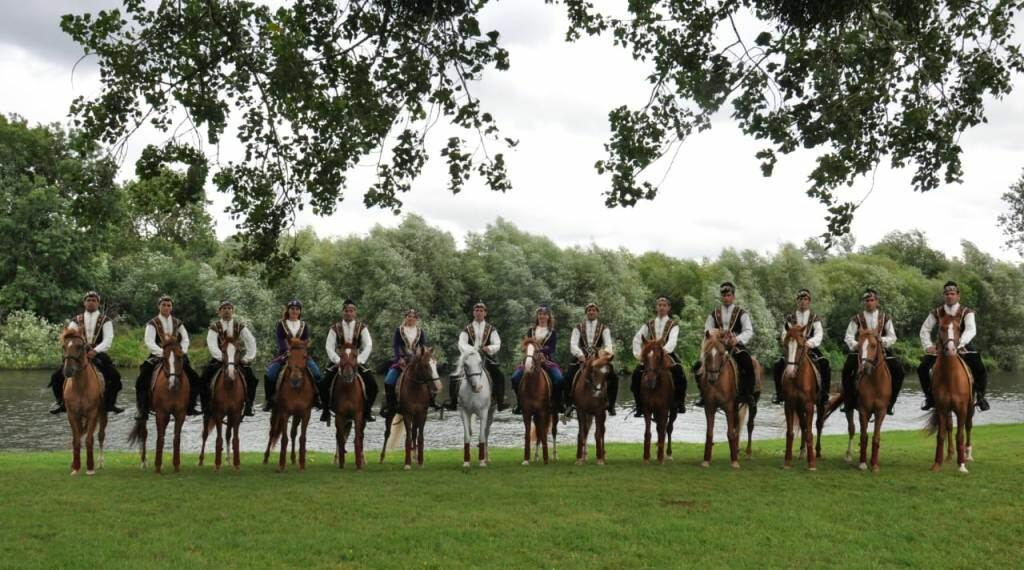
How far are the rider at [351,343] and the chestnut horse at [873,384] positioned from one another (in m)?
8.75

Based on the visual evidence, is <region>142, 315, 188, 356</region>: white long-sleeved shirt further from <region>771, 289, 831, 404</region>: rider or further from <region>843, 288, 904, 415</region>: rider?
<region>843, 288, 904, 415</region>: rider

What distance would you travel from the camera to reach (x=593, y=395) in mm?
15500

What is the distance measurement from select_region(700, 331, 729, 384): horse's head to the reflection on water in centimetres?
1225

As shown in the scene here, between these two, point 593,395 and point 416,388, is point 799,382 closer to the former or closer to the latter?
point 593,395

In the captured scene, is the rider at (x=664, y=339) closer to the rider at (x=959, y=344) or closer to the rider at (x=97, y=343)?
the rider at (x=959, y=344)

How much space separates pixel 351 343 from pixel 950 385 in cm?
1051

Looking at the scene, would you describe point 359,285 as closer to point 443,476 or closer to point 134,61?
point 443,476

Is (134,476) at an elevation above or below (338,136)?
below

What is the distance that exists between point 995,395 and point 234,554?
48069 mm

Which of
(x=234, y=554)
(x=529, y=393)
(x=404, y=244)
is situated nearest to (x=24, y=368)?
(x=404, y=244)

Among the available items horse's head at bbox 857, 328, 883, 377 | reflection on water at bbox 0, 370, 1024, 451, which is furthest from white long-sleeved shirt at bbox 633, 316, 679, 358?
reflection on water at bbox 0, 370, 1024, 451

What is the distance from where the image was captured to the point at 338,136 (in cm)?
1080

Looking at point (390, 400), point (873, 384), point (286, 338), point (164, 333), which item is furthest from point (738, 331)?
point (164, 333)

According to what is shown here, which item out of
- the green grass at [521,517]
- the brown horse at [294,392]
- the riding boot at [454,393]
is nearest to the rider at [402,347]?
the riding boot at [454,393]
